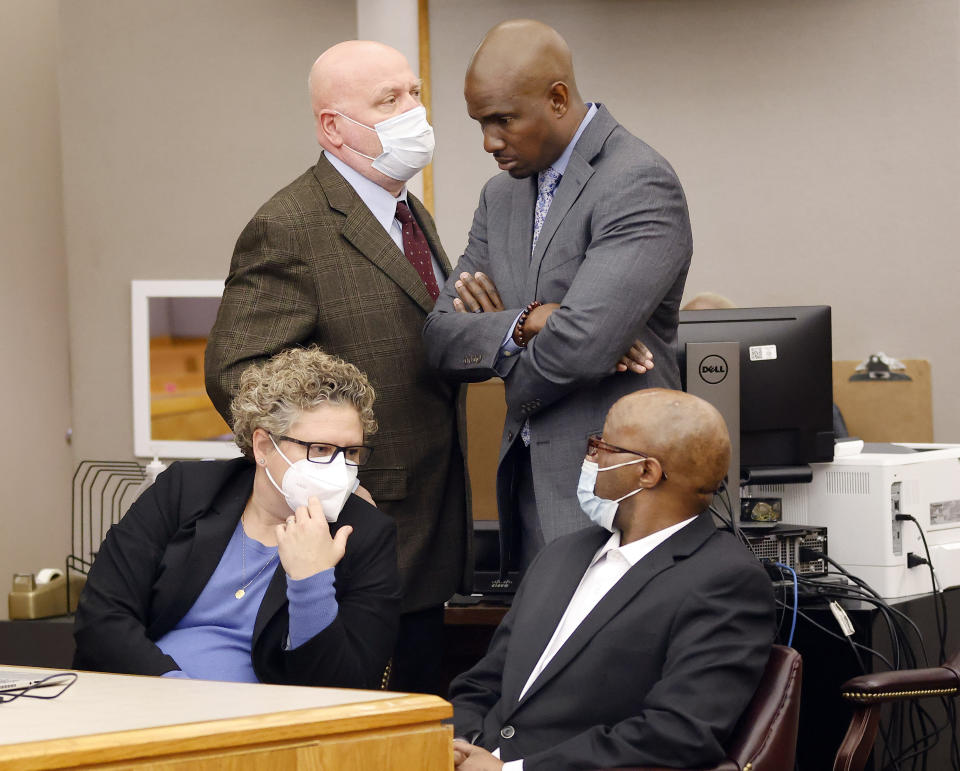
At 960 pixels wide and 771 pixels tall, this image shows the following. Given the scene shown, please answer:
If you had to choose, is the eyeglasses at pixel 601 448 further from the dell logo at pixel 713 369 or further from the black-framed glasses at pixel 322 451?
the dell logo at pixel 713 369

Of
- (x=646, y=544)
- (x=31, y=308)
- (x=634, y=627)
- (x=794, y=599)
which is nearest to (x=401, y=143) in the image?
(x=646, y=544)

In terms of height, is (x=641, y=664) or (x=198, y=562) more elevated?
(x=198, y=562)

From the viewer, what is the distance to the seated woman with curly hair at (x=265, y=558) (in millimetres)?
1840

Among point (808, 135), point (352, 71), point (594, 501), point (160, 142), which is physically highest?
point (160, 142)

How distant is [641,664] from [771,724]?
21 centimetres

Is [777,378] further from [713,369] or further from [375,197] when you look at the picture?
[375,197]

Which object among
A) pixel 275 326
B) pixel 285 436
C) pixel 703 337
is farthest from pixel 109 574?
pixel 703 337

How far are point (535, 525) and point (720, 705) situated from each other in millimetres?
598

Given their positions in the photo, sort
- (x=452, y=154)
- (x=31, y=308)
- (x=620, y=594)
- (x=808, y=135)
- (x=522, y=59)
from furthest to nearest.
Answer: (x=31, y=308)
(x=452, y=154)
(x=808, y=135)
(x=522, y=59)
(x=620, y=594)

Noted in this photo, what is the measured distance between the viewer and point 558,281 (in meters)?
2.11

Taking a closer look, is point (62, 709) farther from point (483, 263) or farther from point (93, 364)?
point (93, 364)

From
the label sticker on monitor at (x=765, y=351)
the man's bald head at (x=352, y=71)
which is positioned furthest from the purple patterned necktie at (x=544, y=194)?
the label sticker on monitor at (x=765, y=351)

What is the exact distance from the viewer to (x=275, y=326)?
219 cm

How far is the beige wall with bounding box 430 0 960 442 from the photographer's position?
448cm
